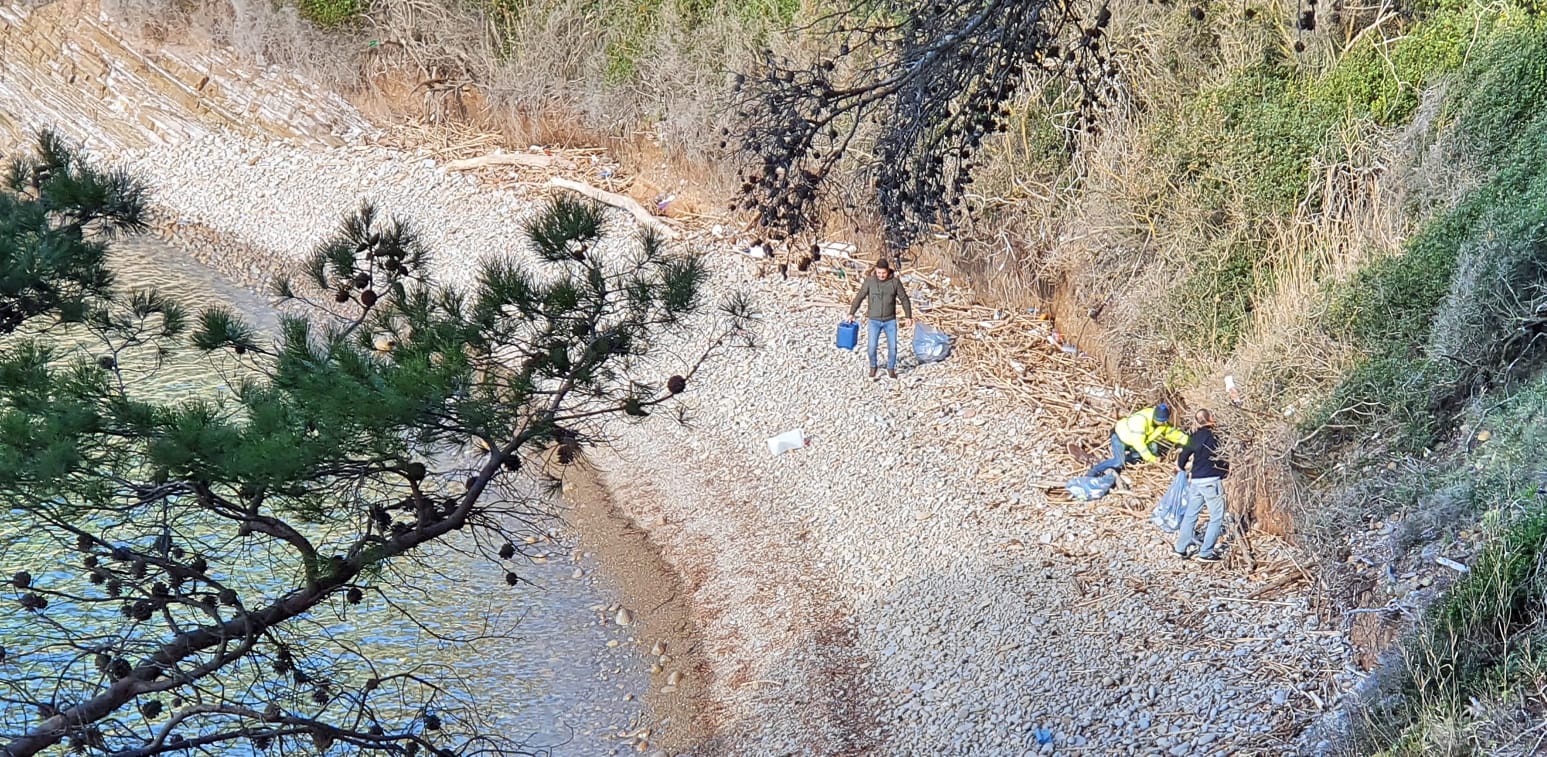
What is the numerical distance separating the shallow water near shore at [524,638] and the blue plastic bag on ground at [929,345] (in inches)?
150

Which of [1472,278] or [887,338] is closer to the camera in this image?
[1472,278]

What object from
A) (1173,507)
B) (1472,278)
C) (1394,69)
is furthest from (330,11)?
(1472,278)

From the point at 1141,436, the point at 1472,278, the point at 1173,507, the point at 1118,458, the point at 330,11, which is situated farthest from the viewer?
the point at 330,11

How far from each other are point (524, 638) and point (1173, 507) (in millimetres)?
5220

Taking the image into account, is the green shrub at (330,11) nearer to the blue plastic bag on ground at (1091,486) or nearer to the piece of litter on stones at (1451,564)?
the blue plastic bag on ground at (1091,486)

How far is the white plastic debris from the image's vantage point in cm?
1284

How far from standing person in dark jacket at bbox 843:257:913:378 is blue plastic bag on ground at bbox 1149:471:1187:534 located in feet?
10.6

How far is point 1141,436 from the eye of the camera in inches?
440

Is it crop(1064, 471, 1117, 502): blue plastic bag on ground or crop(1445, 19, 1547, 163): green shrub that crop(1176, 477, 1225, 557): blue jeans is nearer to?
crop(1064, 471, 1117, 502): blue plastic bag on ground

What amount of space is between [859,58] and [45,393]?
1147 cm

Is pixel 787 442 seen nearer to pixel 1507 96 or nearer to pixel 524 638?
pixel 524 638

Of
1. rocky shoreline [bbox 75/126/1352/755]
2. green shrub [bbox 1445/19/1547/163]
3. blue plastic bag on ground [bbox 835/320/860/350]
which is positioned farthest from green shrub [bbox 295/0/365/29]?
green shrub [bbox 1445/19/1547/163]

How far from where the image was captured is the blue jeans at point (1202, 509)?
379 inches

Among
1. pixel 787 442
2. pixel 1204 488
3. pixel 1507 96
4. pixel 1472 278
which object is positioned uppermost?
pixel 1507 96
